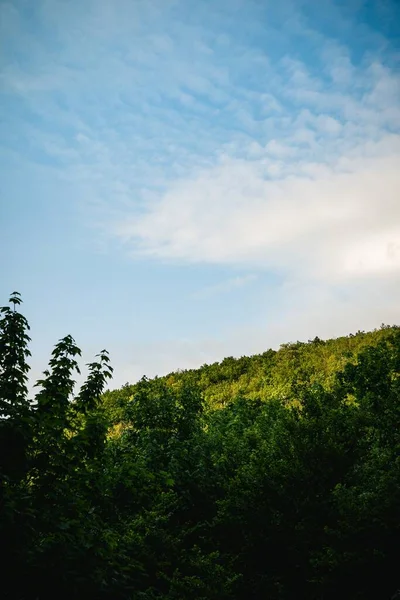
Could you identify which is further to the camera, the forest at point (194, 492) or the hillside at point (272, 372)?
the hillside at point (272, 372)

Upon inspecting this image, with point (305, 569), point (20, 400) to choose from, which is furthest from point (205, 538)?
point (20, 400)

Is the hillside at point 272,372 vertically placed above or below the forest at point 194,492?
above

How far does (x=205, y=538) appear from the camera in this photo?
17.0 meters

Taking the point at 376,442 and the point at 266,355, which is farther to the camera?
the point at 266,355

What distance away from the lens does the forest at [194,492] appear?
252 inches

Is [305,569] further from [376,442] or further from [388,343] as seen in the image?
[388,343]

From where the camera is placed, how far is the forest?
640cm

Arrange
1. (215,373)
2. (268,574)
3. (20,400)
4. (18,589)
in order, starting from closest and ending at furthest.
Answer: (18,589) < (20,400) < (268,574) < (215,373)

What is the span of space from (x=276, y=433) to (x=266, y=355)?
1993 centimetres

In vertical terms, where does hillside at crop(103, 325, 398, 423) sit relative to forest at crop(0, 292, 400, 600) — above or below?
above

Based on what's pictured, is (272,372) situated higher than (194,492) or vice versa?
(272,372)

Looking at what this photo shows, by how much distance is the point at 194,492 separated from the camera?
19.1 metres

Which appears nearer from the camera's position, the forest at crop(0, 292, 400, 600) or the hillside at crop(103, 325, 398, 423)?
the forest at crop(0, 292, 400, 600)

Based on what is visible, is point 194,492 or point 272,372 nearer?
point 194,492
